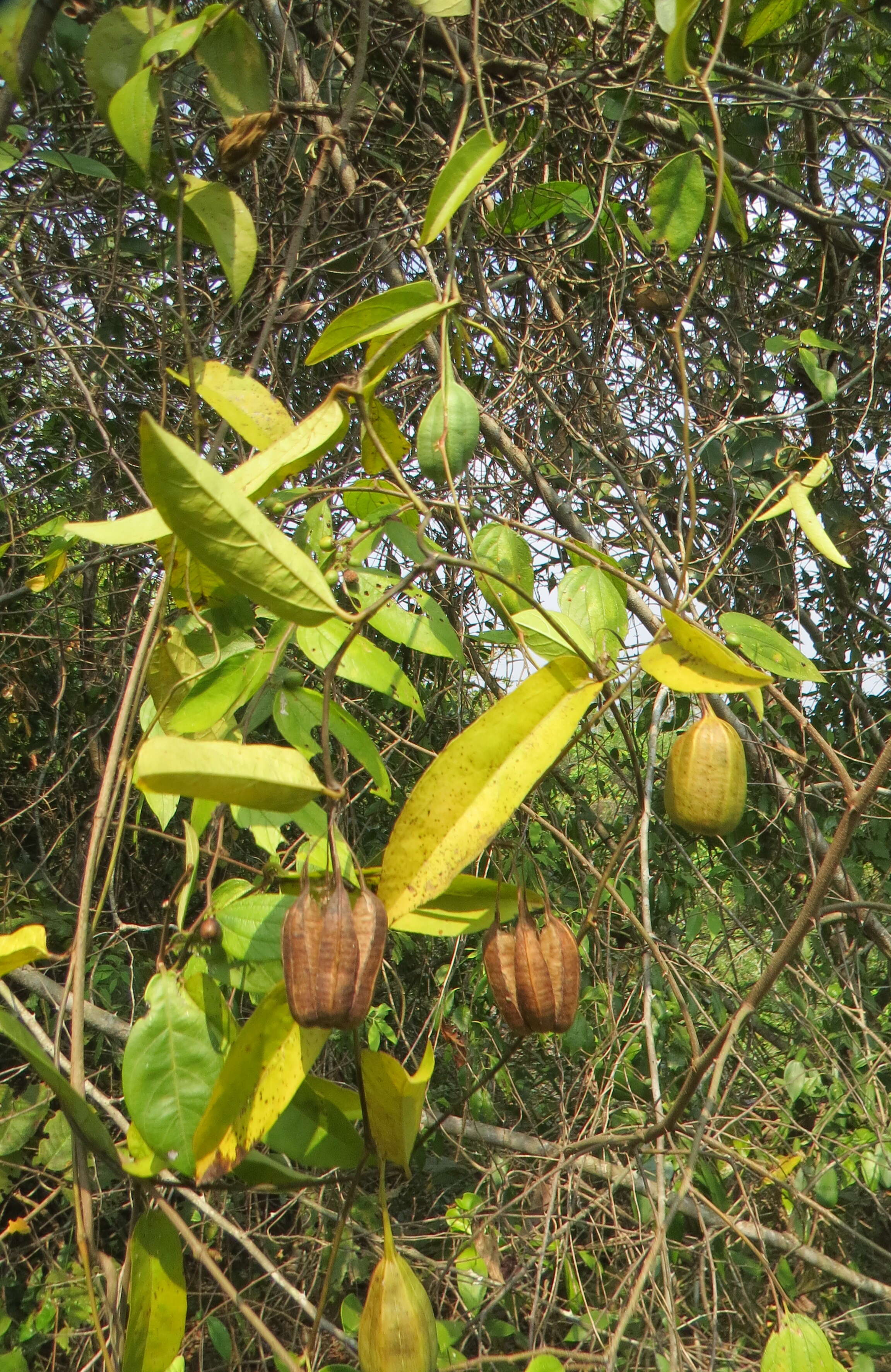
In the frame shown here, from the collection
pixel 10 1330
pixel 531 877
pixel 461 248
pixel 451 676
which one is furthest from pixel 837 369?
pixel 10 1330

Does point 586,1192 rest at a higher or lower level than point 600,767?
lower

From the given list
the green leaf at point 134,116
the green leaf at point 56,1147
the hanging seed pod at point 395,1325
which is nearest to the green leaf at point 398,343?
the green leaf at point 134,116

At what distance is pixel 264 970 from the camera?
0.84m

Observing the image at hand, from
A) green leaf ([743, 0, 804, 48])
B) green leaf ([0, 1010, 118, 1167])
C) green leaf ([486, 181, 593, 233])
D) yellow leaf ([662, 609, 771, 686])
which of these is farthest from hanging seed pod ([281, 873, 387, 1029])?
green leaf ([743, 0, 804, 48])

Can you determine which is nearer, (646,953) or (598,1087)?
(646,953)

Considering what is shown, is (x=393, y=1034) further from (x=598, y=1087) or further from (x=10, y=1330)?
(x=10, y=1330)

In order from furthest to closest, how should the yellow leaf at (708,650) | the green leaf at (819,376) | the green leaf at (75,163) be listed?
the green leaf at (819,376) → the green leaf at (75,163) → the yellow leaf at (708,650)

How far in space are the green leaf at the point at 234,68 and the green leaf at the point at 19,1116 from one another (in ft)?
4.36

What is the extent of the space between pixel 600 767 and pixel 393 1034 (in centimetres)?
74

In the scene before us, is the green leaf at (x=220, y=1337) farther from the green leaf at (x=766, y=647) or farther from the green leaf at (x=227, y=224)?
the green leaf at (x=227, y=224)

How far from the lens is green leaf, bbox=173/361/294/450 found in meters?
0.82

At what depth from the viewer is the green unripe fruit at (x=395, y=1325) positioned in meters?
0.73

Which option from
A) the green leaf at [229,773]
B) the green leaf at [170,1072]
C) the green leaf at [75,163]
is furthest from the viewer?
the green leaf at [75,163]

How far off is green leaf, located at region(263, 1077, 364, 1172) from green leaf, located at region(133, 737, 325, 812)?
0.38 meters
